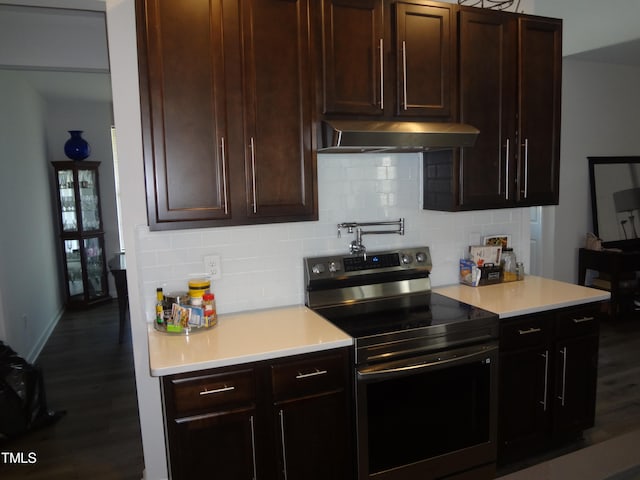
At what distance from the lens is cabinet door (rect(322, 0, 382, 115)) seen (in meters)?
2.28

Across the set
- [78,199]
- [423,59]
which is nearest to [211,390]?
[423,59]

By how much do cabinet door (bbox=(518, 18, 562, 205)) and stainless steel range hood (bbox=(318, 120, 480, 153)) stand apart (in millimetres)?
511

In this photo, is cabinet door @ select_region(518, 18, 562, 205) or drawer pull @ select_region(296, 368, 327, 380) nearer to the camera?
drawer pull @ select_region(296, 368, 327, 380)

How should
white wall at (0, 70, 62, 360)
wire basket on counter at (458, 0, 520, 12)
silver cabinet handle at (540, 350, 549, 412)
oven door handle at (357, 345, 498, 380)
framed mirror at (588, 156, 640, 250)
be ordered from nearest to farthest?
oven door handle at (357, 345, 498, 380) → silver cabinet handle at (540, 350, 549, 412) → wire basket on counter at (458, 0, 520, 12) → white wall at (0, 70, 62, 360) → framed mirror at (588, 156, 640, 250)

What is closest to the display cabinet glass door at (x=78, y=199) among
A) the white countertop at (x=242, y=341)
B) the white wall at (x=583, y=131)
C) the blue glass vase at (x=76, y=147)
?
the blue glass vase at (x=76, y=147)

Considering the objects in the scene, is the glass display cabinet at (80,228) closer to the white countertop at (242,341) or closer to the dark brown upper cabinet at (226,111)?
the white countertop at (242,341)

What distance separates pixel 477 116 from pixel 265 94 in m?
1.16

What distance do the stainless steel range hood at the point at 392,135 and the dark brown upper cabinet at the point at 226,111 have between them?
0.15m

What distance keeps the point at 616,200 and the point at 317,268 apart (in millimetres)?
4163

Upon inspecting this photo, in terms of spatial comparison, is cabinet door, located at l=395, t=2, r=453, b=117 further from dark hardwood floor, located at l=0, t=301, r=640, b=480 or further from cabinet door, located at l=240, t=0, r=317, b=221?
dark hardwood floor, located at l=0, t=301, r=640, b=480

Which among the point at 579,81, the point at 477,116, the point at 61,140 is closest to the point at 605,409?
the point at 477,116

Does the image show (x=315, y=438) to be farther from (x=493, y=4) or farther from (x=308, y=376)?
(x=493, y=4)

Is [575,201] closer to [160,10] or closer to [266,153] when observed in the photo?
[266,153]

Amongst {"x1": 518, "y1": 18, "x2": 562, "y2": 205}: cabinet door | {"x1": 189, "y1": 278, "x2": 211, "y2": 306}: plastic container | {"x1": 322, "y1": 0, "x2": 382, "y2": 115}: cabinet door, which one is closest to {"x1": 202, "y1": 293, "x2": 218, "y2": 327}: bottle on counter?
{"x1": 189, "y1": 278, "x2": 211, "y2": 306}: plastic container
